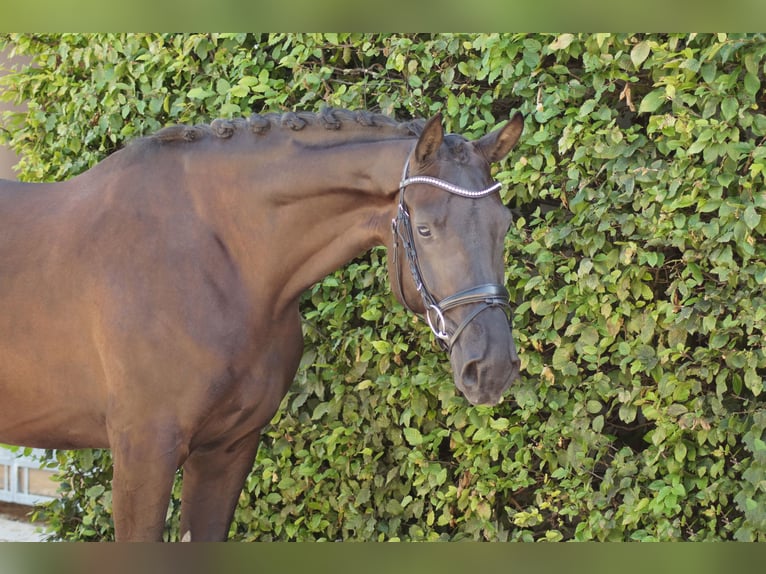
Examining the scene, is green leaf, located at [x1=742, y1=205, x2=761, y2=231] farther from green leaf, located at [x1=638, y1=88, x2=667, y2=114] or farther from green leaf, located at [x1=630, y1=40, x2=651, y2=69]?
green leaf, located at [x1=630, y1=40, x2=651, y2=69]

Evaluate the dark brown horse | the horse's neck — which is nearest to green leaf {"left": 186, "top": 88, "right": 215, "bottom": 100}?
the dark brown horse

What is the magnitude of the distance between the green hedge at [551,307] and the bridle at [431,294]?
113cm

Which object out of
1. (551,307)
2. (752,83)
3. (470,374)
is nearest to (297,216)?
(470,374)

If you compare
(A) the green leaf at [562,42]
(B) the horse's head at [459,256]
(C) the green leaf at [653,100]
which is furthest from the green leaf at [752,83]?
(B) the horse's head at [459,256]

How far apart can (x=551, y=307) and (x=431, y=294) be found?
→ 1235mm

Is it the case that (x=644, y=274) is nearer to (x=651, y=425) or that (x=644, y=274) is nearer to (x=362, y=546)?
(x=651, y=425)

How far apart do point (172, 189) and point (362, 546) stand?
160 centimetres

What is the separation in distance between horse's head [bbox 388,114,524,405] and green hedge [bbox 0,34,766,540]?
3.52ft

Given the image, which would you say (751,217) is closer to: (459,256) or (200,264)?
(459,256)

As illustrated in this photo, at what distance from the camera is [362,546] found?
160 cm

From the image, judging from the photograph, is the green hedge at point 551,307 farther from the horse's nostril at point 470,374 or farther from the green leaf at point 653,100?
the horse's nostril at point 470,374

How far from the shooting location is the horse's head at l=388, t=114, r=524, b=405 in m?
2.39

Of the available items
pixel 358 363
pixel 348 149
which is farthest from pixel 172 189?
pixel 358 363
